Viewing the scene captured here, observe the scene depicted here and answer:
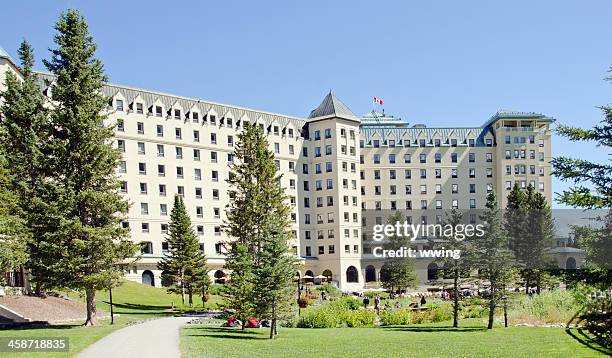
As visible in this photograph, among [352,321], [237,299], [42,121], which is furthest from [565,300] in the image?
[42,121]

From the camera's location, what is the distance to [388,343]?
28.5m

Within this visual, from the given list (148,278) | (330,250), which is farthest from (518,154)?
(148,278)

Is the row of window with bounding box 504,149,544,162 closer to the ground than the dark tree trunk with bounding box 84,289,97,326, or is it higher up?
higher up

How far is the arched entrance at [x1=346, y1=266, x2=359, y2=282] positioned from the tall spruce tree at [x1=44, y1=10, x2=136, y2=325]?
58449 millimetres

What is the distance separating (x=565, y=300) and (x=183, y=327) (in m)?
26.0

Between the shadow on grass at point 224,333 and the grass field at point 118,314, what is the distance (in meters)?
4.84

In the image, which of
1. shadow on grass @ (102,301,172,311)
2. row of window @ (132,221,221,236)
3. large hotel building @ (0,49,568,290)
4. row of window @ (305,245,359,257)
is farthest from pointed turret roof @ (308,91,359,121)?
shadow on grass @ (102,301,172,311)

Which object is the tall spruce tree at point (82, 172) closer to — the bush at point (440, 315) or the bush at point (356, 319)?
the bush at point (356, 319)

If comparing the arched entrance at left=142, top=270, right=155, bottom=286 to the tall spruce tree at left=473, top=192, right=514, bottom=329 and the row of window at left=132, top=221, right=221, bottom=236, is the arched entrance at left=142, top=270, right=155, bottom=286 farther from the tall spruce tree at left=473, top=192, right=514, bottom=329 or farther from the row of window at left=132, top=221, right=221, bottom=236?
the tall spruce tree at left=473, top=192, right=514, bottom=329

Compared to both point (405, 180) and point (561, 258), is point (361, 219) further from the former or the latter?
point (561, 258)

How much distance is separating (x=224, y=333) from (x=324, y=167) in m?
62.3

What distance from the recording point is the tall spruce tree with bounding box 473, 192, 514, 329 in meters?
37.0

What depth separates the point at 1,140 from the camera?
45.0 m

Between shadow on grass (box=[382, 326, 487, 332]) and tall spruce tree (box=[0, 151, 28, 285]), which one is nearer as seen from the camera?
tall spruce tree (box=[0, 151, 28, 285])
